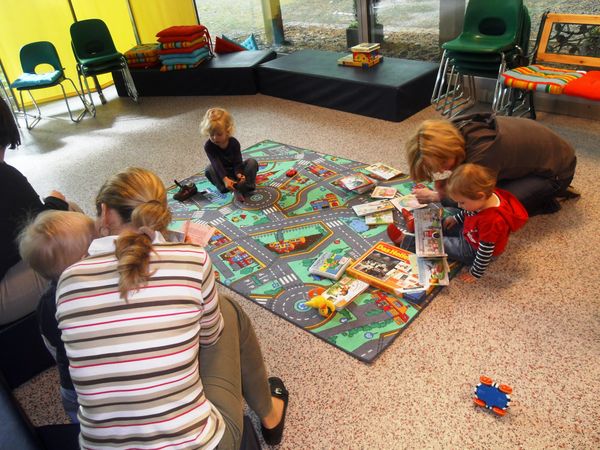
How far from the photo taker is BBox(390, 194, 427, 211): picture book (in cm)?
259

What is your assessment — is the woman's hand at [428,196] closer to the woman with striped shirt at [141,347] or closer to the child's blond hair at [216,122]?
the child's blond hair at [216,122]

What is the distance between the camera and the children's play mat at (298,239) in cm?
194

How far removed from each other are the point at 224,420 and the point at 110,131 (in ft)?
13.5

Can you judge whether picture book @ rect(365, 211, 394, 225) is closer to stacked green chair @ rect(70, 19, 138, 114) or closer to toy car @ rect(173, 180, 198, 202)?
toy car @ rect(173, 180, 198, 202)

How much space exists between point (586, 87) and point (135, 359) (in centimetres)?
298

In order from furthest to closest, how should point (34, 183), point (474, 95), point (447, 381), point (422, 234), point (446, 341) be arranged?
point (474, 95)
point (34, 183)
point (422, 234)
point (446, 341)
point (447, 381)

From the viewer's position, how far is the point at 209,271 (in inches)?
44.8

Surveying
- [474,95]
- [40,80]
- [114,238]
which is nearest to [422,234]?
[114,238]

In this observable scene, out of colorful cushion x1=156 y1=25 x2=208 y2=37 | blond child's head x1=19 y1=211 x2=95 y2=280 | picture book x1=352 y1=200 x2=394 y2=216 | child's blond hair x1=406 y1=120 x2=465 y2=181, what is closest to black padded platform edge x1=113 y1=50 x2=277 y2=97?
colorful cushion x1=156 y1=25 x2=208 y2=37

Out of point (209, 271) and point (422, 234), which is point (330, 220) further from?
point (209, 271)

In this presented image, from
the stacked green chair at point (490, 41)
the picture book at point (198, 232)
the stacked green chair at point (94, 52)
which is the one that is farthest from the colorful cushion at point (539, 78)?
the stacked green chair at point (94, 52)

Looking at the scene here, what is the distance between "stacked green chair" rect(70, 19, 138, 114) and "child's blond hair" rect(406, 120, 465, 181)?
4048 mm

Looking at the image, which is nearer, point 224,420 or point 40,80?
point 224,420

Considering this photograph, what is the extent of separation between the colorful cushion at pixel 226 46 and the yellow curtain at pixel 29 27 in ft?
6.00
